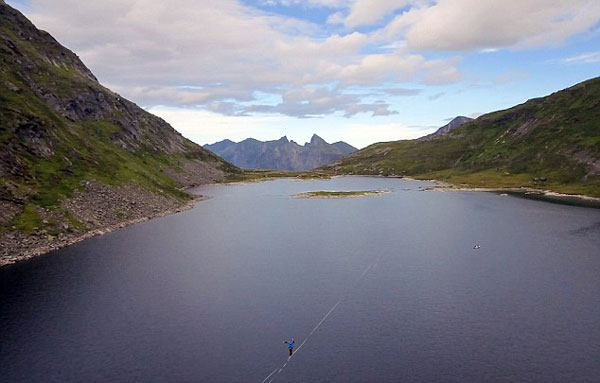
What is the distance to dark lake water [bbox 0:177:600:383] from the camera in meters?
61.2

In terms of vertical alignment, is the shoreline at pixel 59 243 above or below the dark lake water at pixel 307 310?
above

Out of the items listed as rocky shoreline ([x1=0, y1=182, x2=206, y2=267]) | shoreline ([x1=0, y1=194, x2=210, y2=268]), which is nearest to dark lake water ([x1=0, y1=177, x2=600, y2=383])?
shoreline ([x1=0, y1=194, x2=210, y2=268])

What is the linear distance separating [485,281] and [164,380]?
70907 mm

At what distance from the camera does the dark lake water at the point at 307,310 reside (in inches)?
2408

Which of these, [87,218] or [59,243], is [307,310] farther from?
[87,218]

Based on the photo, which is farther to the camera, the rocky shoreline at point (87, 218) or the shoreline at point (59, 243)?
the rocky shoreline at point (87, 218)

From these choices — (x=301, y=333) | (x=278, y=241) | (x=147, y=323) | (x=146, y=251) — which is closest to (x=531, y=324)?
(x=301, y=333)

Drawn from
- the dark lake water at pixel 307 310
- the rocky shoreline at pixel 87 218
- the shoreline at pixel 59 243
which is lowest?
the dark lake water at pixel 307 310

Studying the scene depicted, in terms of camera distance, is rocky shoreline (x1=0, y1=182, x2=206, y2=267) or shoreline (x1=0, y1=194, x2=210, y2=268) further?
rocky shoreline (x1=0, y1=182, x2=206, y2=267)

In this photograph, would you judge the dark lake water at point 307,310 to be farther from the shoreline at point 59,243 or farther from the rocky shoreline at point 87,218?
the rocky shoreline at point 87,218

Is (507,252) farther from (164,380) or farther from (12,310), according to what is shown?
(12,310)

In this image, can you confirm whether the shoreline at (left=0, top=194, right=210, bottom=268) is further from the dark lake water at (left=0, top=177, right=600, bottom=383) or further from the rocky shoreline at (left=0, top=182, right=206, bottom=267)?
the dark lake water at (left=0, top=177, right=600, bottom=383)

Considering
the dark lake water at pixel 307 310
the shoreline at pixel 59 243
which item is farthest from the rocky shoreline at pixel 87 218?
the dark lake water at pixel 307 310

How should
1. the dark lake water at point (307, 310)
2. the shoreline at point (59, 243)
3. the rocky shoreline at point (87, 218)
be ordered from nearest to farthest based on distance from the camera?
the dark lake water at point (307, 310)
the shoreline at point (59, 243)
the rocky shoreline at point (87, 218)
